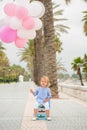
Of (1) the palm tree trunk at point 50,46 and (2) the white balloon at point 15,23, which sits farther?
(1) the palm tree trunk at point 50,46

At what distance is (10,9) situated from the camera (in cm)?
920

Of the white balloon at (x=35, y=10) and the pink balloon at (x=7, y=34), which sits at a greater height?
the white balloon at (x=35, y=10)

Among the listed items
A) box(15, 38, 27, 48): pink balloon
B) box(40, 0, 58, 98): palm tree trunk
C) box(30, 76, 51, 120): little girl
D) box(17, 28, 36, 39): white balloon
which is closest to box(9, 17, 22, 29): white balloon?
box(17, 28, 36, 39): white balloon

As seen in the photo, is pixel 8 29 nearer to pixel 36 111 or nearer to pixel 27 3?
pixel 27 3

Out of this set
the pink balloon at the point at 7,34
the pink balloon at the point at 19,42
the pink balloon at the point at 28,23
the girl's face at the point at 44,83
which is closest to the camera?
the pink balloon at the point at 7,34

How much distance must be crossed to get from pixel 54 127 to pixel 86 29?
44004mm

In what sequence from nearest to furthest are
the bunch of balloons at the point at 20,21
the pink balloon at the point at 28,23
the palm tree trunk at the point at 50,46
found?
the bunch of balloons at the point at 20,21 → the pink balloon at the point at 28,23 → the palm tree trunk at the point at 50,46

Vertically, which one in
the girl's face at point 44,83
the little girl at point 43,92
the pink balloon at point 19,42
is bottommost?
the little girl at point 43,92

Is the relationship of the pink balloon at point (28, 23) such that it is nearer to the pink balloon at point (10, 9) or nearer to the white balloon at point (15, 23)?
the white balloon at point (15, 23)

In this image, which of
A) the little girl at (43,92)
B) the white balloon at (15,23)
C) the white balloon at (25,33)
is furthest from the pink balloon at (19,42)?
the little girl at (43,92)

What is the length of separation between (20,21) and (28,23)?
18 centimetres

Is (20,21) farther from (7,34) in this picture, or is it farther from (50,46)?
(50,46)

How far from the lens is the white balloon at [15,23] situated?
9.16 meters

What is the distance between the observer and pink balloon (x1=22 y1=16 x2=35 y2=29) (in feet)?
30.5
